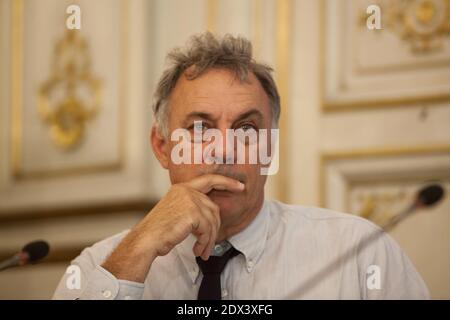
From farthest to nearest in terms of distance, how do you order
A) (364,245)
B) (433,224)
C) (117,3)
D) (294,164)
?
(117,3) < (294,164) < (433,224) < (364,245)

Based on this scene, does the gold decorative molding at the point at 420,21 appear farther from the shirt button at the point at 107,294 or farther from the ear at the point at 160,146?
the shirt button at the point at 107,294

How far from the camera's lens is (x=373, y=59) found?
232 centimetres

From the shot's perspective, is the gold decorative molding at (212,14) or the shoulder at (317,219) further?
the gold decorative molding at (212,14)

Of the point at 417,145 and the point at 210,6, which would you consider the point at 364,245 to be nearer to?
the point at 417,145

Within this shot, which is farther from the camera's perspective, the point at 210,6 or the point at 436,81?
the point at 210,6

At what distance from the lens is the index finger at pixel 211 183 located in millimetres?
1791

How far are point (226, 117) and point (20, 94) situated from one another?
1186mm

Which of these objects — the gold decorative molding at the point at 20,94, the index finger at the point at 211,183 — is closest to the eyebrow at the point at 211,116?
the index finger at the point at 211,183

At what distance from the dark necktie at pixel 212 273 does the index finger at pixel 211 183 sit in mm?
136

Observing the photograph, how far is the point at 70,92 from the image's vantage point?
2773 millimetres

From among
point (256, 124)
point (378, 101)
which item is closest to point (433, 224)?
point (378, 101)

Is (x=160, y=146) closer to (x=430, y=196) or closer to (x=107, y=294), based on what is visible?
(x=107, y=294)

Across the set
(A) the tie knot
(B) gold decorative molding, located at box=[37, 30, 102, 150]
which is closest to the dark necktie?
(A) the tie knot
